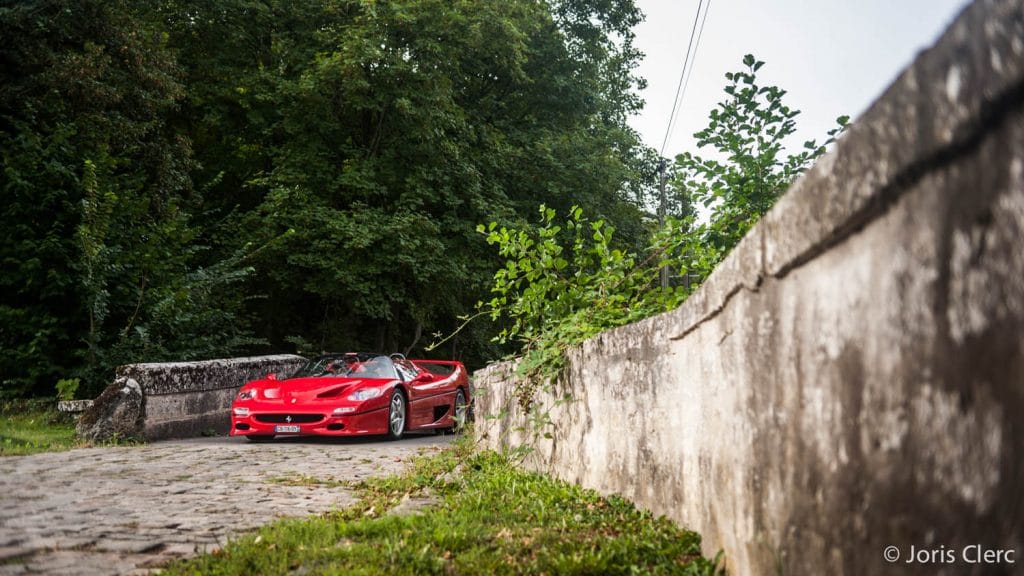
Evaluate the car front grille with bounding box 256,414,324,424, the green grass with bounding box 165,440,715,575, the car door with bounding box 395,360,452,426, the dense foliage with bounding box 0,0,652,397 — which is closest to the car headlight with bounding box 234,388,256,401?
the car front grille with bounding box 256,414,324,424

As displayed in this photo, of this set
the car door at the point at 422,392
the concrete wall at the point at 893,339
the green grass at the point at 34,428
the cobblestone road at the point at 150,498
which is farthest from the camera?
the car door at the point at 422,392

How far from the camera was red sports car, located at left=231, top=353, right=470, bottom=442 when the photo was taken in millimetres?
10375

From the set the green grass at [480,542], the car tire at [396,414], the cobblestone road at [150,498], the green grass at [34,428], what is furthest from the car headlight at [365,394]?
the green grass at [480,542]

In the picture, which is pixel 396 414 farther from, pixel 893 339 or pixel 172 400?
pixel 893 339

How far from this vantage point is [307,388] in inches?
421

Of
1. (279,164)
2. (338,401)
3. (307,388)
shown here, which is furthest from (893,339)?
(279,164)

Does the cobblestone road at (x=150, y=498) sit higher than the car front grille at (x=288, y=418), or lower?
lower

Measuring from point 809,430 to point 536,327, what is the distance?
501cm

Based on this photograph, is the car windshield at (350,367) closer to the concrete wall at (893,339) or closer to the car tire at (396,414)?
the car tire at (396,414)

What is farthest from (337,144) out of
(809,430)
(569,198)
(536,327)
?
(809,430)

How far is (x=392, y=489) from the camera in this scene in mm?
5957

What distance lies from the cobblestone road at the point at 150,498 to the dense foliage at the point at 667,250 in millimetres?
1937

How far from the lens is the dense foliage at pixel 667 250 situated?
5.38 meters

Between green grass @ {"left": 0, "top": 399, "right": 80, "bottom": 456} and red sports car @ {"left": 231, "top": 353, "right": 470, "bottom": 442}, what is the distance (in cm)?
206
